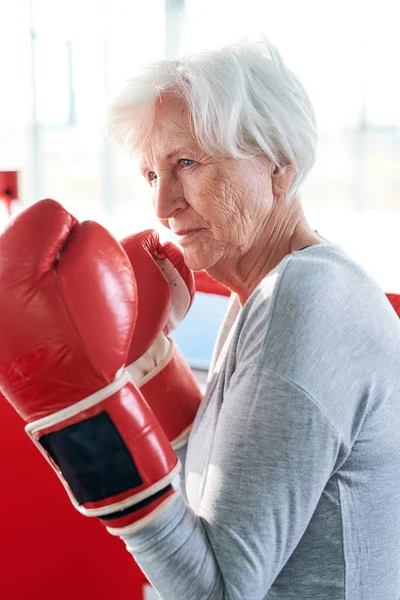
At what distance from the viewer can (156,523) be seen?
87 centimetres

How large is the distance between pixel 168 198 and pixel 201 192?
0.20 ft

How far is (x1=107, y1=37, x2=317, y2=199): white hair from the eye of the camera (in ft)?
3.39

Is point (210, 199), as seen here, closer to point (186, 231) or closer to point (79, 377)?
point (186, 231)

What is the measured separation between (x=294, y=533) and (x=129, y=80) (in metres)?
0.67

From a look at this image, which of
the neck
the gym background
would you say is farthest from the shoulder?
the gym background

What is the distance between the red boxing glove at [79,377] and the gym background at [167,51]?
2.48 meters

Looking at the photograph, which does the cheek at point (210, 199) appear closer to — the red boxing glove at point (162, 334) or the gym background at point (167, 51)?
the red boxing glove at point (162, 334)

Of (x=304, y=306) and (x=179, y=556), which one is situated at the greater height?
(x=304, y=306)

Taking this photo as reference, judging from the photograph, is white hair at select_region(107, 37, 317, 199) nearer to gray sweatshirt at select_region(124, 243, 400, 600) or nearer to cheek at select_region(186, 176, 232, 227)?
cheek at select_region(186, 176, 232, 227)

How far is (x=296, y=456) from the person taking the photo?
0.86 m

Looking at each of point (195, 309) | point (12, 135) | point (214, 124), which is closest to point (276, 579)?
point (214, 124)

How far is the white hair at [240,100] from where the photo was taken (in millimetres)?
1033

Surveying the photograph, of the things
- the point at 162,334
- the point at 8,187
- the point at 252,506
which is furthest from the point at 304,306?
the point at 8,187

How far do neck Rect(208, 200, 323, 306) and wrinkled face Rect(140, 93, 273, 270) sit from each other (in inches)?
0.5
